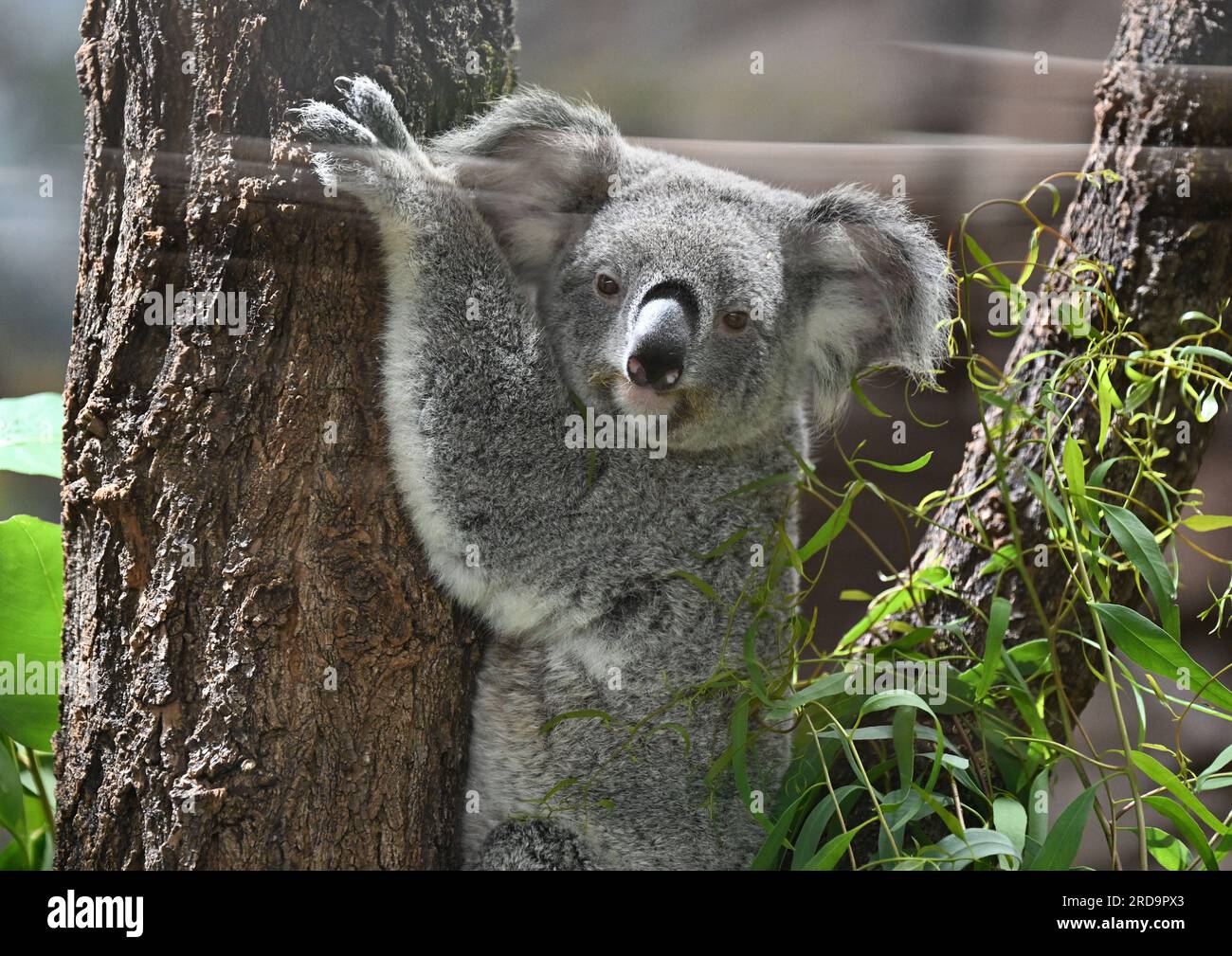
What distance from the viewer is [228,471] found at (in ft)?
4.84

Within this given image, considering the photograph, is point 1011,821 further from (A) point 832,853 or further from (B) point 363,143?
(B) point 363,143

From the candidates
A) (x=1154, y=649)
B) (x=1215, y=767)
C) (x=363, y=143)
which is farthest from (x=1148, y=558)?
(x=363, y=143)

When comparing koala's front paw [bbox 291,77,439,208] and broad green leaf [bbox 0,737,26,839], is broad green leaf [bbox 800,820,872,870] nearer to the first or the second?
koala's front paw [bbox 291,77,439,208]

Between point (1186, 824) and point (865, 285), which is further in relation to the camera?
point (865, 285)

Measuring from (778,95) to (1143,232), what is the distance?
840 mm

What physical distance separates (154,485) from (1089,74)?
191cm

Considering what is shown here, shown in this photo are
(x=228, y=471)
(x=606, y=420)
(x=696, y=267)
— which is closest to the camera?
(x=228, y=471)

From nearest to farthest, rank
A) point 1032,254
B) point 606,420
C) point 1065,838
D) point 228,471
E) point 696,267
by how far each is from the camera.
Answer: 1. point 228,471
2. point 1065,838
3. point 696,267
4. point 606,420
5. point 1032,254

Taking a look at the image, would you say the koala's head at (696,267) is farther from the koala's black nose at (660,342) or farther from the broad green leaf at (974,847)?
the broad green leaf at (974,847)

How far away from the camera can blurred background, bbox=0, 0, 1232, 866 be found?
5.18ft

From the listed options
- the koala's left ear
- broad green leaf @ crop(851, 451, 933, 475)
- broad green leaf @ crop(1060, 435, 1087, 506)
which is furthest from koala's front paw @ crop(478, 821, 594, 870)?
broad green leaf @ crop(1060, 435, 1087, 506)

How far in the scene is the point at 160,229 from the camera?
1.47 metres
